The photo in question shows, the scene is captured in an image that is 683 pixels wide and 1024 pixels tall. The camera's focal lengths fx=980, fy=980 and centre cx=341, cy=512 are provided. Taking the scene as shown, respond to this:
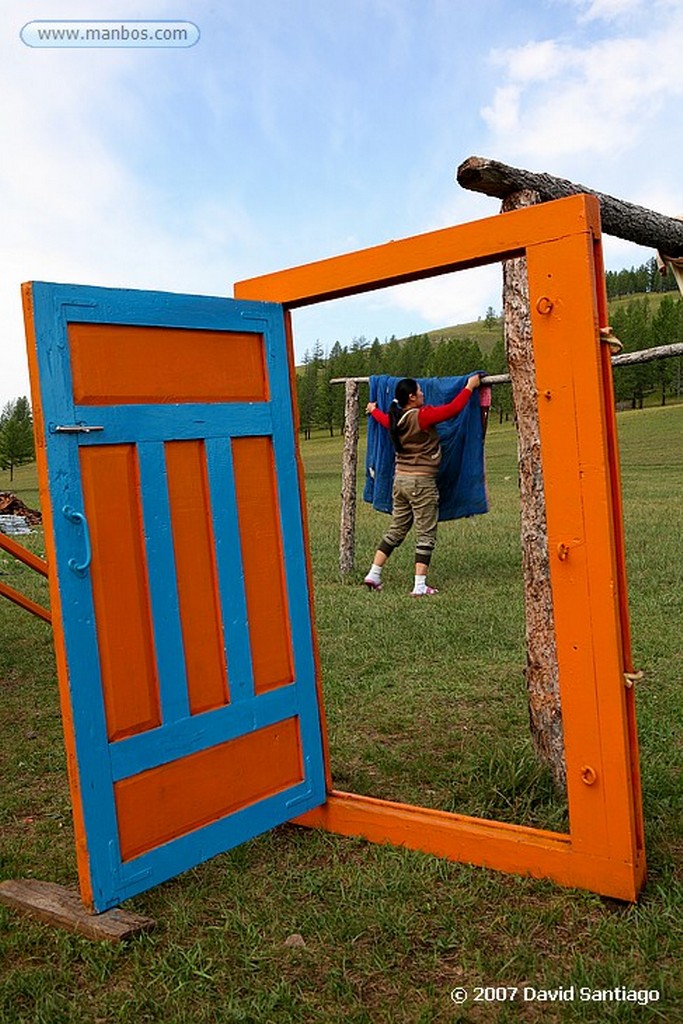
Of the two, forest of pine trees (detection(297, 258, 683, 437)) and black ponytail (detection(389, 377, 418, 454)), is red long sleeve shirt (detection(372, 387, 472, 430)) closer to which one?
black ponytail (detection(389, 377, 418, 454))

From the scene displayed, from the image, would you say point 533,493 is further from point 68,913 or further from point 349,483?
point 349,483

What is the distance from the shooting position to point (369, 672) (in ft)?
20.2

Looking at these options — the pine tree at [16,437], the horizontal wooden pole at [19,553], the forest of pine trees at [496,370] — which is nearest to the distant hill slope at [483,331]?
the forest of pine trees at [496,370]

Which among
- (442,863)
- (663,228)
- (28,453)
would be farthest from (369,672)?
(28,453)

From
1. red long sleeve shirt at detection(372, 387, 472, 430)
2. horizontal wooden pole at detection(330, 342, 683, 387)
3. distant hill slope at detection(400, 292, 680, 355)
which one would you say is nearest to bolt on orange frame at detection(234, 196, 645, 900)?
red long sleeve shirt at detection(372, 387, 472, 430)

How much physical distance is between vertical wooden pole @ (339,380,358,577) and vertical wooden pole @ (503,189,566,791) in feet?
20.5

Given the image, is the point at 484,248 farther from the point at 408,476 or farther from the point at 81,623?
the point at 408,476

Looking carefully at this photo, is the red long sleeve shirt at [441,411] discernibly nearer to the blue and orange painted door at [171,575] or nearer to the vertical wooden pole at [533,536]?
the vertical wooden pole at [533,536]

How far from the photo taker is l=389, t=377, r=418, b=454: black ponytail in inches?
359

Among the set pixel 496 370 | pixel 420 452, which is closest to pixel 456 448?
pixel 420 452

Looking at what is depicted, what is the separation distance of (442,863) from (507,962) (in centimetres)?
67

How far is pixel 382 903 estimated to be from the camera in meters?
3.13

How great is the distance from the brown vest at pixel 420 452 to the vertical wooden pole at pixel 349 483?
3.84 ft

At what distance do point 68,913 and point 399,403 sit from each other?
6663 mm
